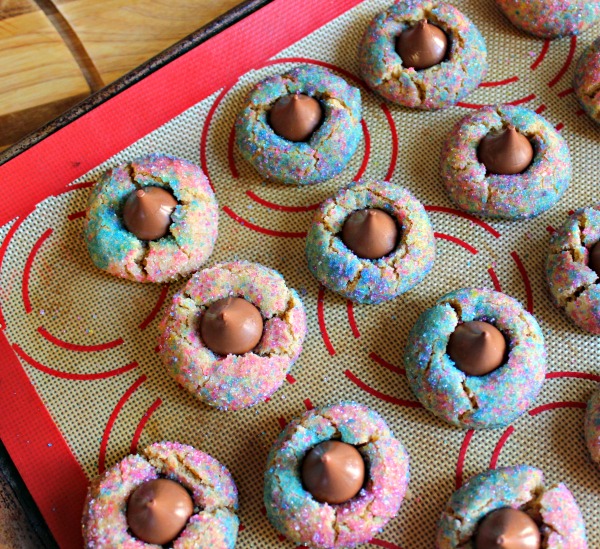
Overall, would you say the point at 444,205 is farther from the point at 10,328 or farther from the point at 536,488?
the point at 10,328

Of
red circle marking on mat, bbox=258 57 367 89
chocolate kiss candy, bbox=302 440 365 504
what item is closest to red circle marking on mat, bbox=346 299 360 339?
chocolate kiss candy, bbox=302 440 365 504

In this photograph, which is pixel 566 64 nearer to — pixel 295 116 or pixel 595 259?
pixel 595 259

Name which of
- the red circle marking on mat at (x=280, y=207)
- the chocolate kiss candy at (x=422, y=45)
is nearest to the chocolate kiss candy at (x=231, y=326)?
the red circle marking on mat at (x=280, y=207)

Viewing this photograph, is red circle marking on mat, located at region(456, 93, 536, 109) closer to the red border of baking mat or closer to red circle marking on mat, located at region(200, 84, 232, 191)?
the red border of baking mat

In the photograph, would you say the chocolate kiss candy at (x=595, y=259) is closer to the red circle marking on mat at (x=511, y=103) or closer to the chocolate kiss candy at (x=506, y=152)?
the chocolate kiss candy at (x=506, y=152)

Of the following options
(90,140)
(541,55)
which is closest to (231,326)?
(90,140)

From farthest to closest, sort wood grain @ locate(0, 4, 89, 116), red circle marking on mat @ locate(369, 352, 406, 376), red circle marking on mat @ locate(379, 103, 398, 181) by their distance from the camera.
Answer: wood grain @ locate(0, 4, 89, 116) < red circle marking on mat @ locate(379, 103, 398, 181) < red circle marking on mat @ locate(369, 352, 406, 376)
